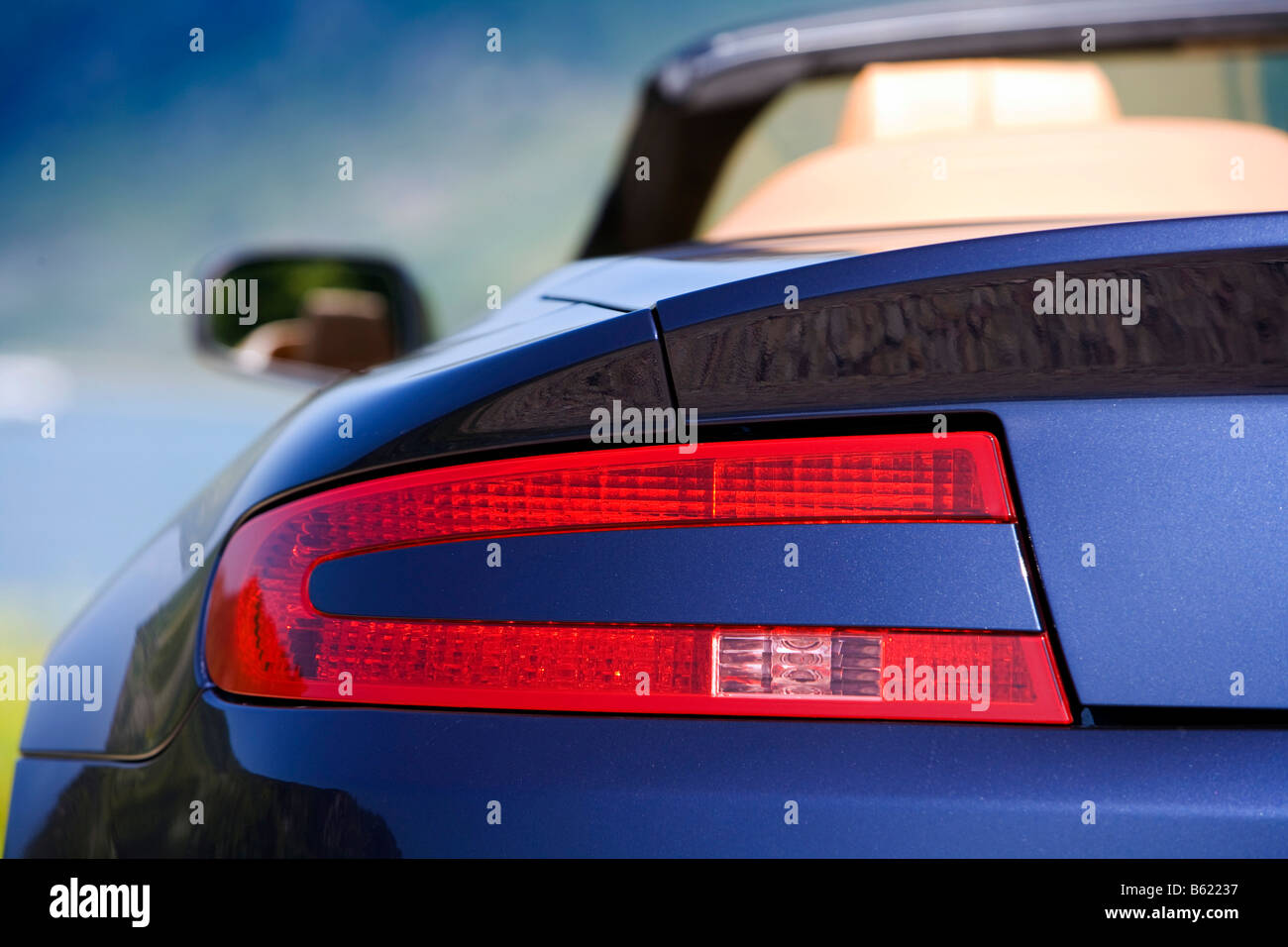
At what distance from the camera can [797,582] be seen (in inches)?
35.3

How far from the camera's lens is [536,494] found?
94 cm

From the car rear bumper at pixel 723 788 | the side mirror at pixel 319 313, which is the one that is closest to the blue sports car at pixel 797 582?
the car rear bumper at pixel 723 788

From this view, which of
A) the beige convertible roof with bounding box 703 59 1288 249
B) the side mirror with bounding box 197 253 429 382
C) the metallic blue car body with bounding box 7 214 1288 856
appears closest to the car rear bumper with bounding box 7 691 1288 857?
the metallic blue car body with bounding box 7 214 1288 856

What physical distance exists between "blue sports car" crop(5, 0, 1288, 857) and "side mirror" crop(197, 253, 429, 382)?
1.46m

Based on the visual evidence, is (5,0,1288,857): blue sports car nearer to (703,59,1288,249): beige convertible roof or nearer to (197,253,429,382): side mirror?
(703,59,1288,249): beige convertible roof

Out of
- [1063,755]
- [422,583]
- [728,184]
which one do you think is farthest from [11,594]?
[1063,755]

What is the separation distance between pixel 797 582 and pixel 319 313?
204 cm

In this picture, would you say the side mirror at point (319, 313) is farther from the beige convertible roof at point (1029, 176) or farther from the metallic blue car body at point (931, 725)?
the metallic blue car body at point (931, 725)

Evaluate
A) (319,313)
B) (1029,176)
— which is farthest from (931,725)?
(319,313)

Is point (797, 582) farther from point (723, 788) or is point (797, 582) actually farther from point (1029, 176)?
point (1029, 176)

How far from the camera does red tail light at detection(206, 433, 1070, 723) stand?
891 millimetres

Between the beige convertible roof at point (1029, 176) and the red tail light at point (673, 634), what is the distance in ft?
2.90

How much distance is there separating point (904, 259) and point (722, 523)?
0.25 meters

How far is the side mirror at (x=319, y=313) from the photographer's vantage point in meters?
2.44
